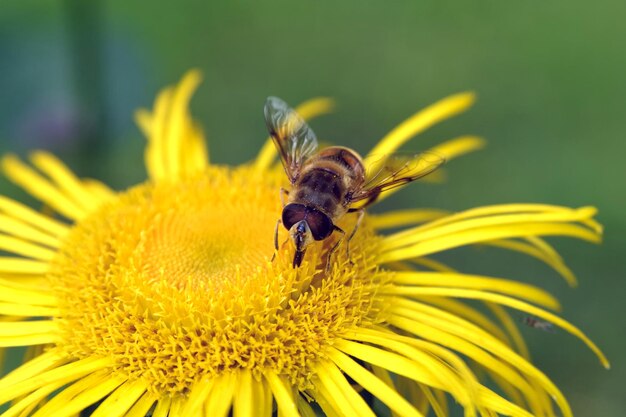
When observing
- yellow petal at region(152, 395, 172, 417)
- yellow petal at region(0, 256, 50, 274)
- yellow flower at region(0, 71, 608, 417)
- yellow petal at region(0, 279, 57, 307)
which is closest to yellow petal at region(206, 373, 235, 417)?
yellow flower at region(0, 71, 608, 417)

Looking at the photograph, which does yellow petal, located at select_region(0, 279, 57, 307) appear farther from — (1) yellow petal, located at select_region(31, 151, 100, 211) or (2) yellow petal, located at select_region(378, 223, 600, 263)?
(2) yellow petal, located at select_region(378, 223, 600, 263)

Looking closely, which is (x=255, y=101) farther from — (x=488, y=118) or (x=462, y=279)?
(x=462, y=279)

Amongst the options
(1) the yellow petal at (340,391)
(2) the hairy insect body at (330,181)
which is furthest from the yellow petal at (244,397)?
(2) the hairy insect body at (330,181)

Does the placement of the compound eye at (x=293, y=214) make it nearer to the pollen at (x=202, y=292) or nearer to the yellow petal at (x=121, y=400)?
the pollen at (x=202, y=292)

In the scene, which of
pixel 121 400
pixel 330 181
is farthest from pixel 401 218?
pixel 121 400

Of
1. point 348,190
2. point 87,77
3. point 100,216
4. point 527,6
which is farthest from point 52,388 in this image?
point 527,6

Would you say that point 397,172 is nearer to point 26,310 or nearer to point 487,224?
point 487,224
